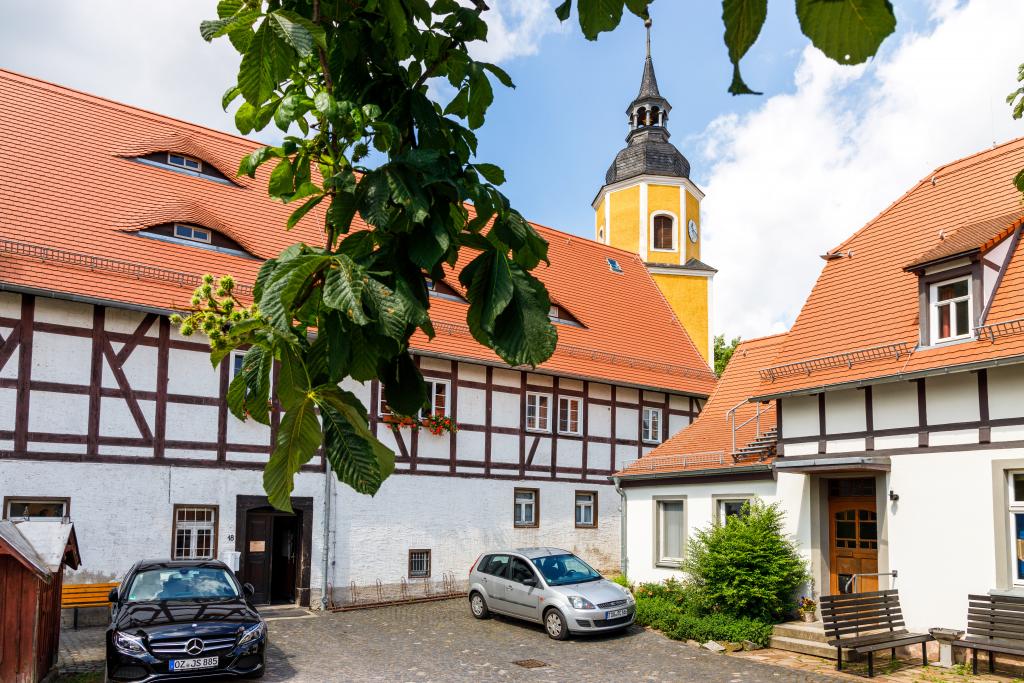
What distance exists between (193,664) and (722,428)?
11931 mm

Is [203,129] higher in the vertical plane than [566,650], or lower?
higher

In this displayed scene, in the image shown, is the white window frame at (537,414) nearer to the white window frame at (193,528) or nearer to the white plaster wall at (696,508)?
the white plaster wall at (696,508)

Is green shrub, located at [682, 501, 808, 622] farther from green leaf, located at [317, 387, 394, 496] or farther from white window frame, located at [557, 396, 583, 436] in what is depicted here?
green leaf, located at [317, 387, 394, 496]

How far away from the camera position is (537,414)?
23906 mm

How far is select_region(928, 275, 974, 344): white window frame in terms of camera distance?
13.4 m

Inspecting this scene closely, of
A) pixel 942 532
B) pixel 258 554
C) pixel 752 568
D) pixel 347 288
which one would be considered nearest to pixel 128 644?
pixel 258 554

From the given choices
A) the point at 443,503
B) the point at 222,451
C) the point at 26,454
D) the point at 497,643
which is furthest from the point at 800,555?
the point at 26,454

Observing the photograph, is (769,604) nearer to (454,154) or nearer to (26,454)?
(26,454)

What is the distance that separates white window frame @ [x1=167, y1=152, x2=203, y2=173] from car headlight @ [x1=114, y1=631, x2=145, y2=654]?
13594mm

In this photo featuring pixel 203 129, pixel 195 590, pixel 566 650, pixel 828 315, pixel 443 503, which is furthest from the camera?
pixel 203 129

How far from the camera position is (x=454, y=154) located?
2449 millimetres

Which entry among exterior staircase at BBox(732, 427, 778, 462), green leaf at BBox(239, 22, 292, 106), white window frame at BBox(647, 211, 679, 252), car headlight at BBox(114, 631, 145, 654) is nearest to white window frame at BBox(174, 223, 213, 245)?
car headlight at BBox(114, 631, 145, 654)

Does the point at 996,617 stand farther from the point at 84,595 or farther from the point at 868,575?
the point at 84,595

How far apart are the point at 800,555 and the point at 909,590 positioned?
6.94 ft
